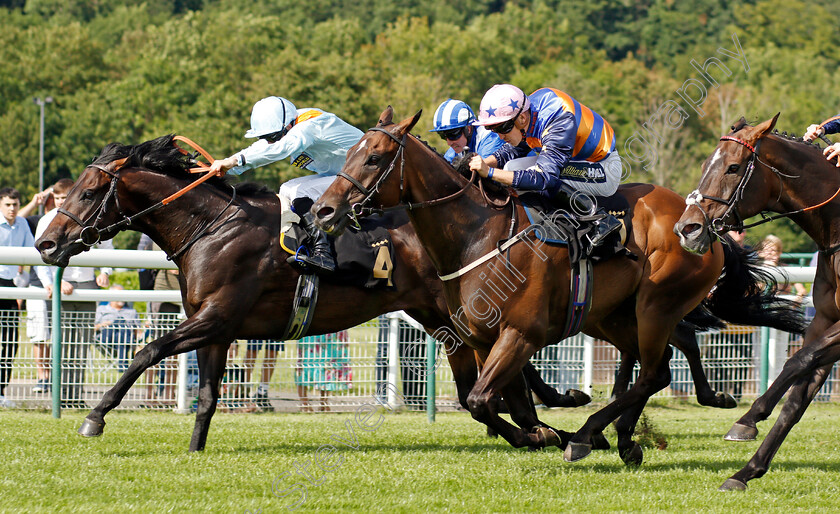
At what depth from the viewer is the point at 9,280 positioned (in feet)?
29.4

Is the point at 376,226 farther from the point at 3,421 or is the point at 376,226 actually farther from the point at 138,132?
the point at 138,132

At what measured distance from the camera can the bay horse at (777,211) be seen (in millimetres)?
5238

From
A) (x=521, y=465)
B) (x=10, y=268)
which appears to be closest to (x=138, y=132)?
(x=10, y=268)

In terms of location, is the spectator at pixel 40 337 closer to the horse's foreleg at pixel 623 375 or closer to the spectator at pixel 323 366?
the spectator at pixel 323 366

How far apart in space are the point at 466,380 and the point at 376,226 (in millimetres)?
1224

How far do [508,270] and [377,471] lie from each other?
1.34 m

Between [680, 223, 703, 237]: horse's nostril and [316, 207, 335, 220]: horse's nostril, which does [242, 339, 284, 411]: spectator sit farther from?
[680, 223, 703, 237]: horse's nostril

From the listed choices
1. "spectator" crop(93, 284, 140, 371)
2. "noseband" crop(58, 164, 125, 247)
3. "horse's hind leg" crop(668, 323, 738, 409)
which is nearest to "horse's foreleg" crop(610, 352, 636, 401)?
"horse's hind leg" crop(668, 323, 738, 409)

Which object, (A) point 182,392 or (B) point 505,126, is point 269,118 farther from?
(A) point 182,392

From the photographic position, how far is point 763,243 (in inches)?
293

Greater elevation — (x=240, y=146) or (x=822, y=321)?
(x=240, y=146)

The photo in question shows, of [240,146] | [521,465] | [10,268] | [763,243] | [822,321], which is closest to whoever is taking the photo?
[822,321]

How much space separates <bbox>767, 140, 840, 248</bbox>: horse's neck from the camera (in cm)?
547

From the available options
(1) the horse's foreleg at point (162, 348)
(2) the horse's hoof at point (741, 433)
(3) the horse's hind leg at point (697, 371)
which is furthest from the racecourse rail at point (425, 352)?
(2) the horse's hoof at point (741, 433)
